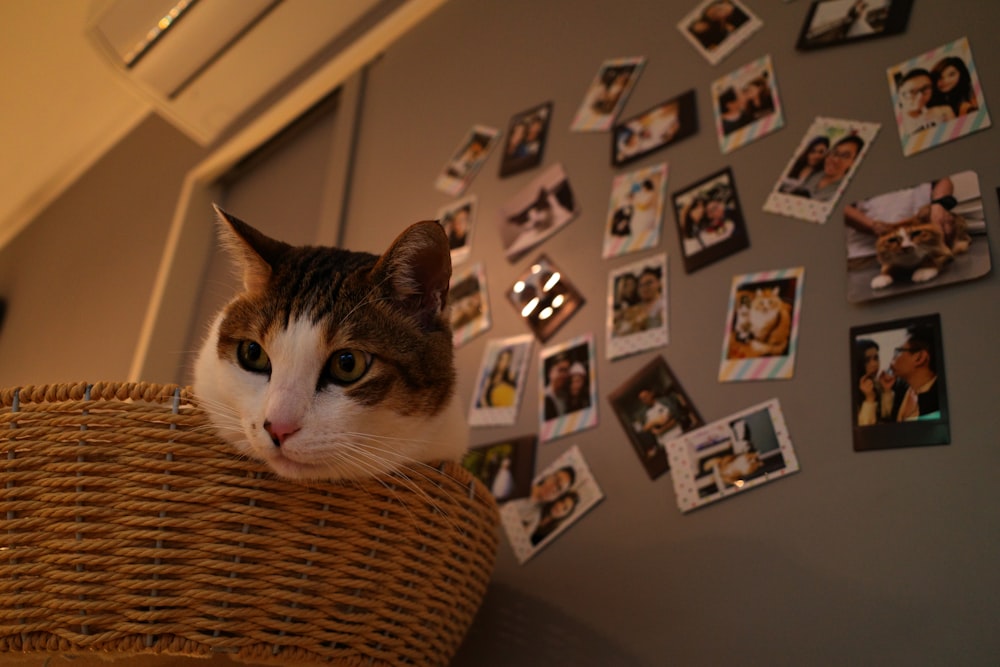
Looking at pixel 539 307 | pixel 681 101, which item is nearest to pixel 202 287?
pixel 539 307

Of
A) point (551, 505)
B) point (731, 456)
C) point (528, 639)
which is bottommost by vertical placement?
point (528, 639)

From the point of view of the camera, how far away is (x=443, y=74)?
196 cm

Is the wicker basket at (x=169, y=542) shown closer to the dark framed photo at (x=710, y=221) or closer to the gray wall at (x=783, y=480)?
the gray wall at (x=783, y=480)

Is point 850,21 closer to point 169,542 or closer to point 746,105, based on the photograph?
point 746,105

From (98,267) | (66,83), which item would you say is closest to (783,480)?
(98,267)

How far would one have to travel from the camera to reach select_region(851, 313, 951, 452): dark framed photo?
2.86 feet

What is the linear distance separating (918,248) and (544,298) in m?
0.69

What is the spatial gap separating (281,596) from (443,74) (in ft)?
5.36

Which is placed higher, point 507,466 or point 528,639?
point 507,466

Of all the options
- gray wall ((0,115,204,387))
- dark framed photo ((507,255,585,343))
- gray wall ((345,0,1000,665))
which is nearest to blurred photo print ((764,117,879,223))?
gray wall ((345,0,1000,665))

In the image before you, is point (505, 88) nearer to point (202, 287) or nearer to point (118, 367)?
point (202, 287)

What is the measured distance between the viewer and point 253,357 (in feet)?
2.91

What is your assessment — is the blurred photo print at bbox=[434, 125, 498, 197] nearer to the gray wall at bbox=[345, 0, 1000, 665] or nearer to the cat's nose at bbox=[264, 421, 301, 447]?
the gray wall at bbox=[345, 0, 1000, 665]

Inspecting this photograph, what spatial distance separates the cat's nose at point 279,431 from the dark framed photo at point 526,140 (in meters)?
1.02
